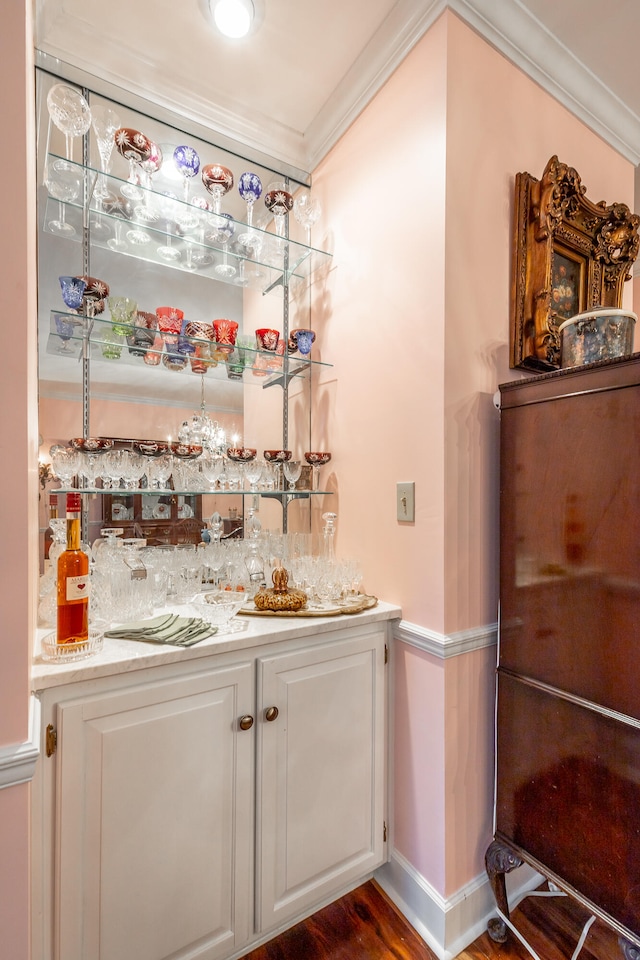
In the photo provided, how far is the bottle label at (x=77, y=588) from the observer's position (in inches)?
43.6

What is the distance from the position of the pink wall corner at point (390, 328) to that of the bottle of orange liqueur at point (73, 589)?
3.14 feet

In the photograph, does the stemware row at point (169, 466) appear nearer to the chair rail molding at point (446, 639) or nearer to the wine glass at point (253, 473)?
the wine glass at point (253, 473)

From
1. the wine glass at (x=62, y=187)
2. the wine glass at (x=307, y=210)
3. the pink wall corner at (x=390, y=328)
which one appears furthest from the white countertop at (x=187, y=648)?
the wine glass at (x=307, y=210)

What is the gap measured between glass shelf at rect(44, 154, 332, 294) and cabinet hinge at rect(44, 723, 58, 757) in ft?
5.01

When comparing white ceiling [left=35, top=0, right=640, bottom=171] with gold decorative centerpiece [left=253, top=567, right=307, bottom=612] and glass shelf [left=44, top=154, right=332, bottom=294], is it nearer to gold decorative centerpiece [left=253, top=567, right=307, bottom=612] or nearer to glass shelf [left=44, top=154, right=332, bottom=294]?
glass shelf [left=44, top=154, right=332, bottom=294]

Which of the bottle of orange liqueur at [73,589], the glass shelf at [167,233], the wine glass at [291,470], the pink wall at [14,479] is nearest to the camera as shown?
the pink wall at [14,479]

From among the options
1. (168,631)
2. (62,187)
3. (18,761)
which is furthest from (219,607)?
(62,187)

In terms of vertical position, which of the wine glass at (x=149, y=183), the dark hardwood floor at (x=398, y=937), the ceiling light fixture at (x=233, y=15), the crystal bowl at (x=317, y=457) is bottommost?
the dark hardwood floor at (x=398, y=937)

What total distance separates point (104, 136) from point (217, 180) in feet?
1.30

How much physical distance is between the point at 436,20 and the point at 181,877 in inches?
101

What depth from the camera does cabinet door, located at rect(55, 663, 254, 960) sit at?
103 cm

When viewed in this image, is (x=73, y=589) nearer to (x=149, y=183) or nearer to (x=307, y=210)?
(x=149, y=183)

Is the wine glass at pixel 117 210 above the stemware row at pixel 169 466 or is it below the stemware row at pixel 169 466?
above

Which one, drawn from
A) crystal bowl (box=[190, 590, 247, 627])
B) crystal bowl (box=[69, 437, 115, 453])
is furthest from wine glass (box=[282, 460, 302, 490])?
crystal bowl (box=[69, 437, 115, 453])
